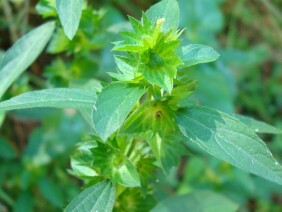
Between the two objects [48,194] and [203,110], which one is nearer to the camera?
[203,110]

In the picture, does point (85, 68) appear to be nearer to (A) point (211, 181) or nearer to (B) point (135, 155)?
(B) point (135, 155)

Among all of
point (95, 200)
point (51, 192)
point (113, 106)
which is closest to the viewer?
point (113, 106)

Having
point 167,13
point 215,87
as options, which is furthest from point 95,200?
point 215,87

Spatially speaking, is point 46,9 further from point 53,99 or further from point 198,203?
point 198,203

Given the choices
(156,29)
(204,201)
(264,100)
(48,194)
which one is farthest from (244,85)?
(156,29)

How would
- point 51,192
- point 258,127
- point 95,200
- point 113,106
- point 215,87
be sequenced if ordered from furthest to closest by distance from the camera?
point 215,87, point 51,192, point 258,127, point 95,200, point 113,106

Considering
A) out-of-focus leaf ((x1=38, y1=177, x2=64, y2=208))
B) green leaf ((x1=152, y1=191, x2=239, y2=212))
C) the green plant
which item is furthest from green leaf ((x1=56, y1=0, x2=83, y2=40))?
out-of-focus leaf ((x1=38, y1=177, x2=64, y2=208))
